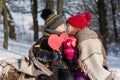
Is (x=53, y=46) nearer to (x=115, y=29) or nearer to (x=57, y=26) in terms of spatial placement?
(x=57, y=26)

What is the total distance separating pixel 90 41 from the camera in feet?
17.5

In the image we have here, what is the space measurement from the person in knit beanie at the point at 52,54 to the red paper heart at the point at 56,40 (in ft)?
0.27

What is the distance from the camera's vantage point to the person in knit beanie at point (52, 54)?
216 inches

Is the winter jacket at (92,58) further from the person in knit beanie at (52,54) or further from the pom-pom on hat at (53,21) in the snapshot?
the pom-pom on hat at (53,21)

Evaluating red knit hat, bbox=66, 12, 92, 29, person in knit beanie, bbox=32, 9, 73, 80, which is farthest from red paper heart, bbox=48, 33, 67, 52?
red knit hat, bbox=66, 12, 92, 29

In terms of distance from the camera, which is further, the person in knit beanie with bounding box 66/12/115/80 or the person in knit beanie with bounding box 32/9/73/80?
the person in knit beanie with bounding box 32/9/73/80

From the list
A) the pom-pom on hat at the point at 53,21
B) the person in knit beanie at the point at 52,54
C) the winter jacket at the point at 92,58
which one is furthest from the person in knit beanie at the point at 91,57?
the pom-pom on hat at the point at 53,21

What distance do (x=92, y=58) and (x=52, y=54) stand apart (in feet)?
1.91

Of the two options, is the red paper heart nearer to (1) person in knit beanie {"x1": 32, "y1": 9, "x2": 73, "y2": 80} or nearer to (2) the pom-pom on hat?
(1) person in knit beanie {"x1": 32, "y1": 9, "x2": 73, "y2": 80}

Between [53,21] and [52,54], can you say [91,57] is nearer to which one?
[52,54]

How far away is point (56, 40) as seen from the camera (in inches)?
217

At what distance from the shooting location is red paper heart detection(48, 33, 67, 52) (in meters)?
5.48

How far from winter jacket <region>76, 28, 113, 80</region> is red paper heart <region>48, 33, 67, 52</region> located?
10.7 inches

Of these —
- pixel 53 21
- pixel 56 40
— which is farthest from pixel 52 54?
Result: pixel 53 21
